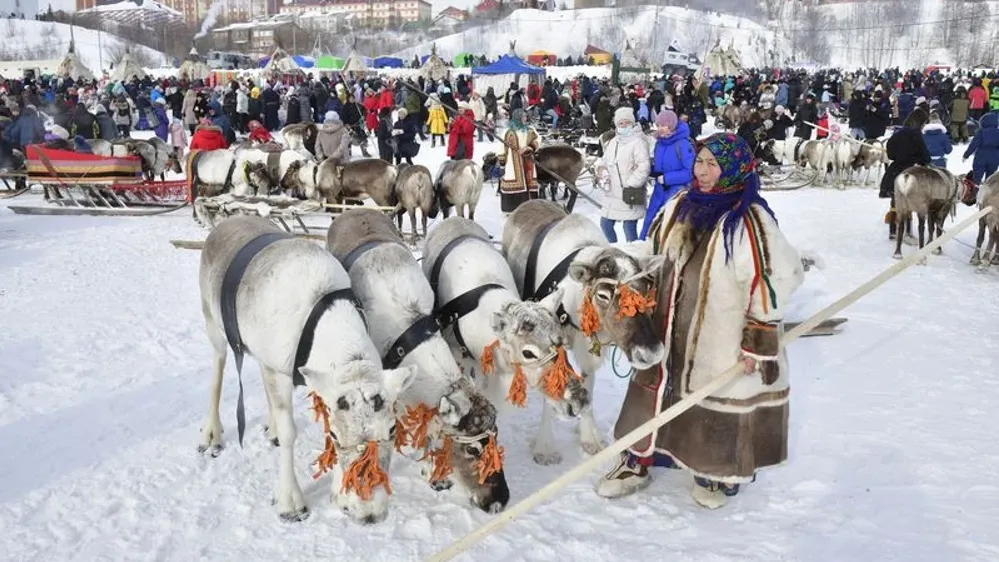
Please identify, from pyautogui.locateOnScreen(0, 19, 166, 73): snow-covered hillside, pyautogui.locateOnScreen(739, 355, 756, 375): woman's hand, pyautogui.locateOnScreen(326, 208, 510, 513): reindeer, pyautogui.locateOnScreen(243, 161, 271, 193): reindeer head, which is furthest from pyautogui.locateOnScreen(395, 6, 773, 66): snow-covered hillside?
pyautogui.locateOnScreen(739, 355, 756, 375): woman's hand

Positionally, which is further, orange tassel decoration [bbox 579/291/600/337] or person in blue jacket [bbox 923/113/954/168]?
person in blue jacket [bbox 923/113/954/168]

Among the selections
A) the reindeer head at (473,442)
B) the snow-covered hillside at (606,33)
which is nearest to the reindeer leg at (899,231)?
the reindeer head at (473,442)

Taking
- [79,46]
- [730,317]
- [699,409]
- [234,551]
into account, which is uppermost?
[79,46]

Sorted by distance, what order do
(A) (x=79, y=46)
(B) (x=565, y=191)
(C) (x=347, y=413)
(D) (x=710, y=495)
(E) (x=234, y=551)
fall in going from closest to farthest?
(C) (x=347, y=413)
(E) (x=234, y=551)
(D) (x=710, y=495)
(B) (x=565, y=191)
(A) (x=79, y=46)

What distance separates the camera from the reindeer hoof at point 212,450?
174 inches

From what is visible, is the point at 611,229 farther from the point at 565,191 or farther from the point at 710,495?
the point at 565,191

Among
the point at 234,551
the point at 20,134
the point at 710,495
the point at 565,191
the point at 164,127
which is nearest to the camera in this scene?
the point at 234,551

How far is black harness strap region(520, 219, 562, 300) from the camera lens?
15.4 feet

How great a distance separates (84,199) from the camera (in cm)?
1274

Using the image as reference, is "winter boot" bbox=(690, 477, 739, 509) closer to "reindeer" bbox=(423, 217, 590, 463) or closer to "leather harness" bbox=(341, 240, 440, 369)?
"reindeer" bbox=(423, 217, 590, 463)

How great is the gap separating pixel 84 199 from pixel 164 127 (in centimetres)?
866

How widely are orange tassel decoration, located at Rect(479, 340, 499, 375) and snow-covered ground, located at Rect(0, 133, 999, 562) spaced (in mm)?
684

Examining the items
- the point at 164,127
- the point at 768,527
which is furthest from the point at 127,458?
the point at 164,127

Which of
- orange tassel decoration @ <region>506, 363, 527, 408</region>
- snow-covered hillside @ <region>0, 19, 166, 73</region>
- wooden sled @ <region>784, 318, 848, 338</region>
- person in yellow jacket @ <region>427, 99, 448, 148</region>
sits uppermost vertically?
snow-covered hillside @ <region>0, 19, 166, 73</region>
